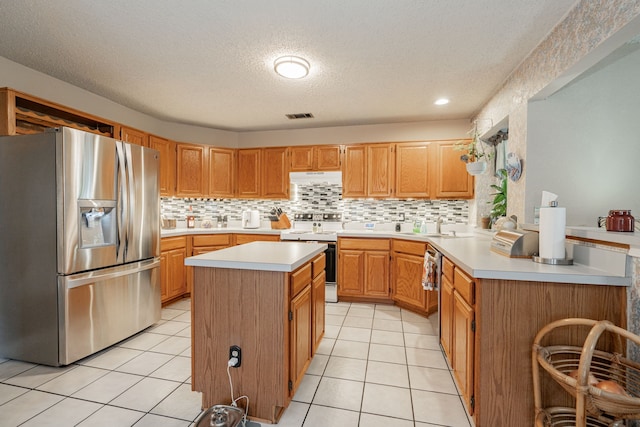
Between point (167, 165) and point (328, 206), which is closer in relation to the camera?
point (167, 165)

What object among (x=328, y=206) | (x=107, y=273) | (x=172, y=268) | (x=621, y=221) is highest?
(x=328, y=206)

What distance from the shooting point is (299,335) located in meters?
1.78

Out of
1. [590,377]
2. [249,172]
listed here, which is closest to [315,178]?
[249,172]

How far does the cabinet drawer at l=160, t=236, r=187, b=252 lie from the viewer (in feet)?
11.4

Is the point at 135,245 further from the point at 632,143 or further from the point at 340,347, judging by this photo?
the point at 632,143

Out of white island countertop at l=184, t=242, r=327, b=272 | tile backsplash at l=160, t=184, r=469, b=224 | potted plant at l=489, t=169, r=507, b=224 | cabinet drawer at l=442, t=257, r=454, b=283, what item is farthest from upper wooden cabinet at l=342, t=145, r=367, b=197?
white island countertop at l=184, t=242, r=327, b=272

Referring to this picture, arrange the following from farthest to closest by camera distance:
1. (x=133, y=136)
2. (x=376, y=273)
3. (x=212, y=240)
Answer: (x=212, y=240), (x=376, y=273), (x=133, y=136)

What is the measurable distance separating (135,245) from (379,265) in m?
2.69

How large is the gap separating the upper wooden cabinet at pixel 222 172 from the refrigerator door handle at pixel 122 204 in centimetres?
182

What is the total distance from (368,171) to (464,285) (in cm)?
257

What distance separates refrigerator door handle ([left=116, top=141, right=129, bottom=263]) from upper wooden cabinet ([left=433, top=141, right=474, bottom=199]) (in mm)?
3499

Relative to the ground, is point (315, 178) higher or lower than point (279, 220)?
higher

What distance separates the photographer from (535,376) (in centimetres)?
133

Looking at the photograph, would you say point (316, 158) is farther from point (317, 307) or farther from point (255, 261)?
point (255, 261)
